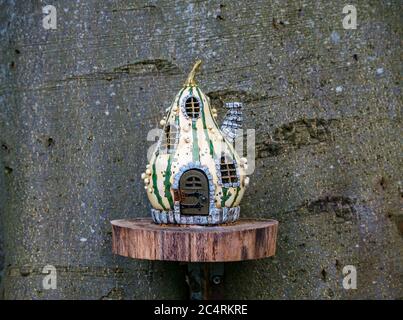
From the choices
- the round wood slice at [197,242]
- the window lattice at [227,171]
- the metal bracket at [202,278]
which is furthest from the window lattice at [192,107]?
the metal bracket at [202,278]

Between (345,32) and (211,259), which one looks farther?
(345,32)

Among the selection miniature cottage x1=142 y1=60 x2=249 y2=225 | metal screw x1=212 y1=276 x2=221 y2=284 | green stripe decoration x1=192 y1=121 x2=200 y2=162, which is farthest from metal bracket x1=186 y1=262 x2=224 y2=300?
green stripe decoration x1=192 y1=121 x2=200 y2=162

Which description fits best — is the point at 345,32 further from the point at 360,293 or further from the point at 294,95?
the point at 360,293

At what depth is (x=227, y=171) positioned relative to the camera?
160 cm

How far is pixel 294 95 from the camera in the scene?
1.92 meters

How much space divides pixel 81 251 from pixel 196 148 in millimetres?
573

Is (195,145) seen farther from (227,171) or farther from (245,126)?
(245,126)

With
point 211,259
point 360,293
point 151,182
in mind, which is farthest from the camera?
point 360,293

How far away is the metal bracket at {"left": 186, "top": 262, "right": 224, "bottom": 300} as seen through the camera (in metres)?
1.84

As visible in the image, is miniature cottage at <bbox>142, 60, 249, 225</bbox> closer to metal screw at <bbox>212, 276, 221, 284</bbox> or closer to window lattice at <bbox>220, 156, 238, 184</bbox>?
window lattice at <bbox>220, 156, 238, 184</bbox>

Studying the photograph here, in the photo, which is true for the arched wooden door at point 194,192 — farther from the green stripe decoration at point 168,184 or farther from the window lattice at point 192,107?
the window lattice at point 192,107

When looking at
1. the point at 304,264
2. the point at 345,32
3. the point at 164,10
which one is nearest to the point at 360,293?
the point at 304,264

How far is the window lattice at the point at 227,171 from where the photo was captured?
1590 mm

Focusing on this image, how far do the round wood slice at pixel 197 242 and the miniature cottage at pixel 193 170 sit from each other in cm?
4
